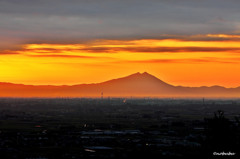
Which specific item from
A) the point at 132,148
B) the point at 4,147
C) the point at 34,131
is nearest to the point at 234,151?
the point at 132,148

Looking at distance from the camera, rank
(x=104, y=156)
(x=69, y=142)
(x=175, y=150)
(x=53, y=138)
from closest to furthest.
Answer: (x=104, y=156)
(x=175, y=150)
(x=69, y=142)
(x=53, y=138)

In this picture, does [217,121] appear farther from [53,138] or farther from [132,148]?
[53,138]

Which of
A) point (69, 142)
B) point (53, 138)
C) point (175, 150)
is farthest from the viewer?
point (53, 138)

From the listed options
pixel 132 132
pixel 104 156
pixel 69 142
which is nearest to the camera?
pixel 104 156

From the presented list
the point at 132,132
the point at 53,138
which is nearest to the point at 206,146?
the point at 53,138

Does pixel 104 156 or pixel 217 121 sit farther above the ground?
pixel 217 121

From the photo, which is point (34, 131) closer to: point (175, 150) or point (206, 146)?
point (175, 150)

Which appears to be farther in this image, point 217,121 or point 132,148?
point 132,148

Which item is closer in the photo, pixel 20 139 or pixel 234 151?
pixel 234 151

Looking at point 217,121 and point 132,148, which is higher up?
point 217,121
